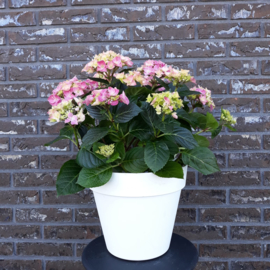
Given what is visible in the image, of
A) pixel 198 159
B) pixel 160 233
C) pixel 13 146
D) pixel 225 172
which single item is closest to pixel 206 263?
pixel 225 172

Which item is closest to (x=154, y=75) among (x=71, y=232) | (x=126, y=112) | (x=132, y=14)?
(x=126, y=112)

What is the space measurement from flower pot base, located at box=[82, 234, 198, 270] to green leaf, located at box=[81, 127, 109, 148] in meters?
0.38

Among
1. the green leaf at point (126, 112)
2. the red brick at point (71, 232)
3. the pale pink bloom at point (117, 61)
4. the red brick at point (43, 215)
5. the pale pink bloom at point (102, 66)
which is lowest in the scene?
the red brick at point (71, 232)

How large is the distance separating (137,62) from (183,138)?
23.4 inches

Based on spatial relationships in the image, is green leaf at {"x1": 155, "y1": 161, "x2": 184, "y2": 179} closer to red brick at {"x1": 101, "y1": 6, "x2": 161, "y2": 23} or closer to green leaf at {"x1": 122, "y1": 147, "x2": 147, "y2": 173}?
green leaf at {"x1": 122, "y1": 147, "x2": 147, "y2": 173}

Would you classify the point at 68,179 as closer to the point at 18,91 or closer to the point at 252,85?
the point at 18,91

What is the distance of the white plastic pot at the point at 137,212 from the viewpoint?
0.75 metres

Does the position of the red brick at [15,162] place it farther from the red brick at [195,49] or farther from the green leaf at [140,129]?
the red brick at [195,49]

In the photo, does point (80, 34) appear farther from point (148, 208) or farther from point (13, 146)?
point (148, 208)

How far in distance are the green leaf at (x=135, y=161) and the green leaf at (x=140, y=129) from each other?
0.04 metres

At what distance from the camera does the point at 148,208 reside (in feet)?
2.55

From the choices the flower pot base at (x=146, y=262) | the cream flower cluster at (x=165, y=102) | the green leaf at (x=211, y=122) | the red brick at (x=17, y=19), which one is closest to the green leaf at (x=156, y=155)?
the cream flower cluster at (x=165, y=102)

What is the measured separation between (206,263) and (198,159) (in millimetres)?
754

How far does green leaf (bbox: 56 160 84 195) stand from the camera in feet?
2.53
